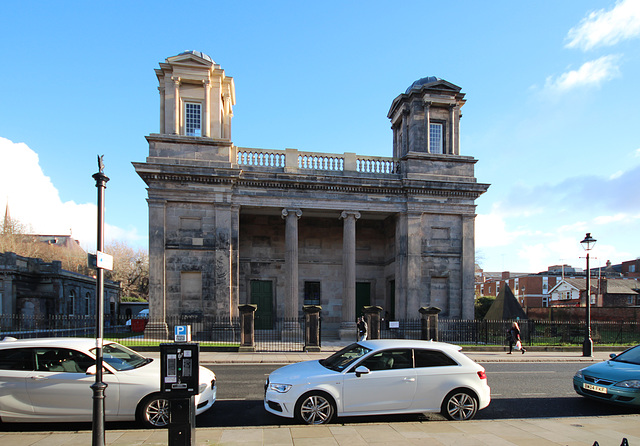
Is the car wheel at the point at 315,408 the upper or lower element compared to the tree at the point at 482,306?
upper

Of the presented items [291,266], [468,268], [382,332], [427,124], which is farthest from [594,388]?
[427,124]

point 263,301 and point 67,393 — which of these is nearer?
point 67,393

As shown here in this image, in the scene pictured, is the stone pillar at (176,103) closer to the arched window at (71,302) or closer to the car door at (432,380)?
the car door at (432,380)

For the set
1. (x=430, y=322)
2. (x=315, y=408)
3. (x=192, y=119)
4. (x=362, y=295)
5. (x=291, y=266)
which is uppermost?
(x=192, y=119)

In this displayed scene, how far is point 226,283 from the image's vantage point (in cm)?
2239

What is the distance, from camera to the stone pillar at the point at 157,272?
2128 cm

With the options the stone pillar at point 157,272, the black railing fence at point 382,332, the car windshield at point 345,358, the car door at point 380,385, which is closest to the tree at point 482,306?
the black railing fence at point 382,332

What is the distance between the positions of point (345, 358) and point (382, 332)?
18.1m

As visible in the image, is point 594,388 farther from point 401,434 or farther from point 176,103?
point 176,103

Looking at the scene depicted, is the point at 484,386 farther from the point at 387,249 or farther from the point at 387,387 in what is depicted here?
the point at 387,249

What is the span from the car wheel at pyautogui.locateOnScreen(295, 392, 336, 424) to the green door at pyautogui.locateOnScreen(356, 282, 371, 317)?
21.4m

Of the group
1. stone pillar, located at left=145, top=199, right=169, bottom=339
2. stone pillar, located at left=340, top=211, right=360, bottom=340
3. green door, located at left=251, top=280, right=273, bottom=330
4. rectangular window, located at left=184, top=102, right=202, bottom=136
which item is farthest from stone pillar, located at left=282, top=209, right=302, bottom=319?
rectangular window, located at left=184, top=102, right=202, bottom=136

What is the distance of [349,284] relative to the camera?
939 inches

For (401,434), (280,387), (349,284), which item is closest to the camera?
(401,434)
